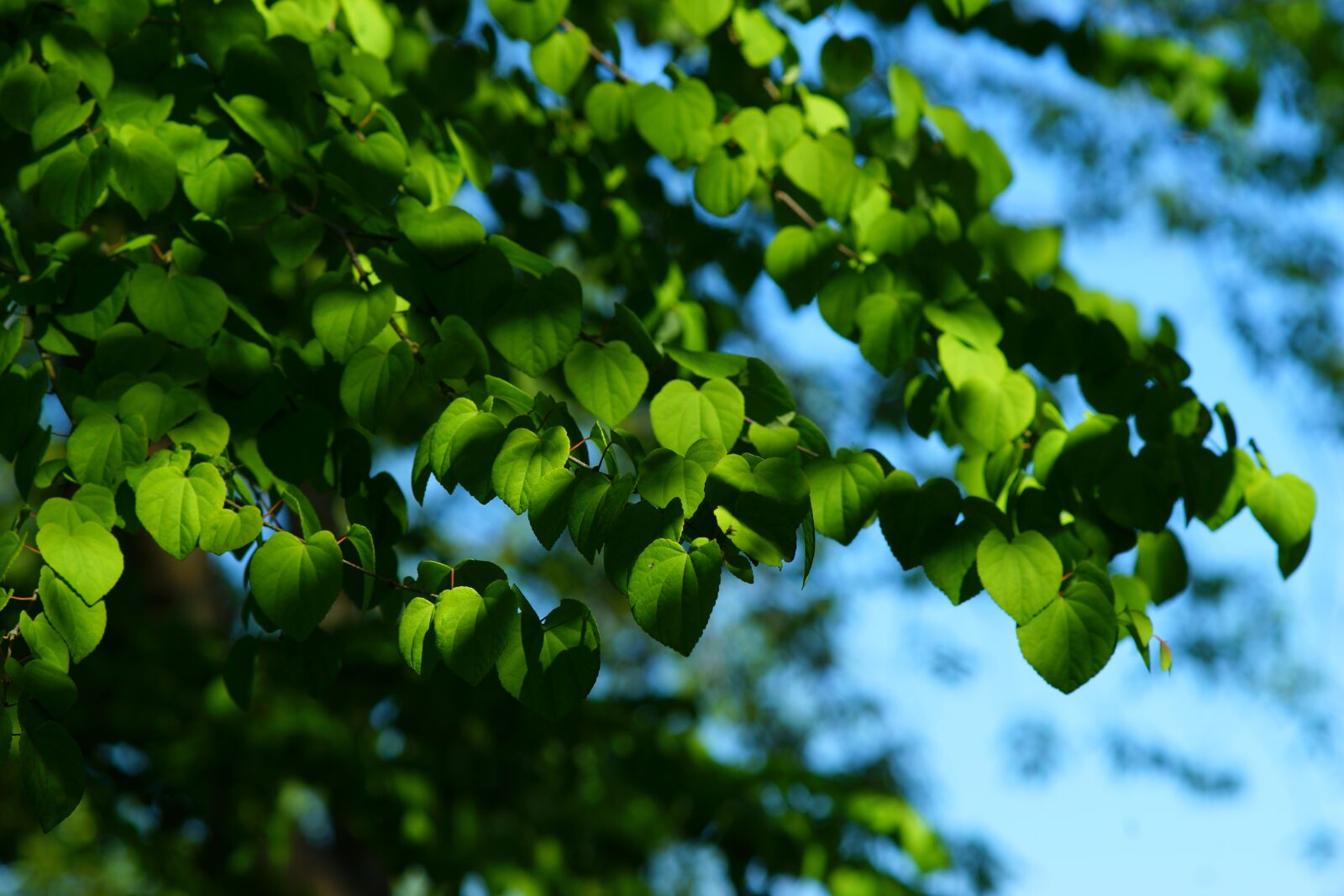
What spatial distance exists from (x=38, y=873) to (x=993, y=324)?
28.3ft

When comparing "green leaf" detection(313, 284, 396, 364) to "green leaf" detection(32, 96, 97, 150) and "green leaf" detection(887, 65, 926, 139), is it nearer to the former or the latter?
"green leaf" detection(32, 96, 97, 150)

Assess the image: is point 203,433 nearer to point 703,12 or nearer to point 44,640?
point 44,640

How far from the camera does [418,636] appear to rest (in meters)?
1.12

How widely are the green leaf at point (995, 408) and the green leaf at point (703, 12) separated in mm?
642

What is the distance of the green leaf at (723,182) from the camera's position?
1700mm

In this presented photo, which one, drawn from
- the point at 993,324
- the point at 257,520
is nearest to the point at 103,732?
the point at 257,520

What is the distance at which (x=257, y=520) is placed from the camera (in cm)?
116

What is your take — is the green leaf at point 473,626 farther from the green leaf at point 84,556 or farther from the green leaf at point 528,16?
the green leaf at point 528,16

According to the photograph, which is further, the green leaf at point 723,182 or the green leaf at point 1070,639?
the green leaf at point 723,182

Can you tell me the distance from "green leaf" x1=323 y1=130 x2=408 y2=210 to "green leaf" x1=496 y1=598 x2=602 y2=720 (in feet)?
1.86

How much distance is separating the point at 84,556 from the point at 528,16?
92 centimetres

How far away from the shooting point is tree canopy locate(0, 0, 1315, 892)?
3.62ft

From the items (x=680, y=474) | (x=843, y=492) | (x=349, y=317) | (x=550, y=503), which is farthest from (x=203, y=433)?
(x=843, y=492)

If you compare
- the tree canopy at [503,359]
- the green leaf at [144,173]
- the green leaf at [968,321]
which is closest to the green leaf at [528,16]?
the tree canopy at [503,359]
